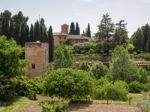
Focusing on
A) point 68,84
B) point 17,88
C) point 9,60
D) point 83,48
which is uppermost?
point 83,48

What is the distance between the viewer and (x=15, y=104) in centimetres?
2734

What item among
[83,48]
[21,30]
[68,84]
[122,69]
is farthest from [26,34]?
[68,84]

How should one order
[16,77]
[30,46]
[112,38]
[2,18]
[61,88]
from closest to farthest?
1. [61,88]
2. [16,77]
3. [30,46]
4. [2,18]
5. [112,38]

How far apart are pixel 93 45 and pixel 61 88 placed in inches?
1724

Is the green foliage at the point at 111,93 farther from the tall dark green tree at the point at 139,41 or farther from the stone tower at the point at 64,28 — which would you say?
the stone tower at the point at 64,28

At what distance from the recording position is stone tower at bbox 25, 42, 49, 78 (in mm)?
47188

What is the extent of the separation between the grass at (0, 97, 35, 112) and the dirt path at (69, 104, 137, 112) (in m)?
3.70

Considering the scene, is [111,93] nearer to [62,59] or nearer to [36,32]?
[62,59]

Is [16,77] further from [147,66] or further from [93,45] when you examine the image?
[93,45]

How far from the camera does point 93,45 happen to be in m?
71.6

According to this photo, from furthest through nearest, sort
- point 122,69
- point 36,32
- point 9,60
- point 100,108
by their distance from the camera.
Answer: point 36,32
point 122,69
point 9,60
point 100,108

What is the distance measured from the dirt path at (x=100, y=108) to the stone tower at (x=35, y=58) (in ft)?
66.2

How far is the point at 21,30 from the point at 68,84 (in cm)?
3356

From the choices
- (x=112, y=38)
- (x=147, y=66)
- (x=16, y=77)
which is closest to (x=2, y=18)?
(x=112, y=38)
